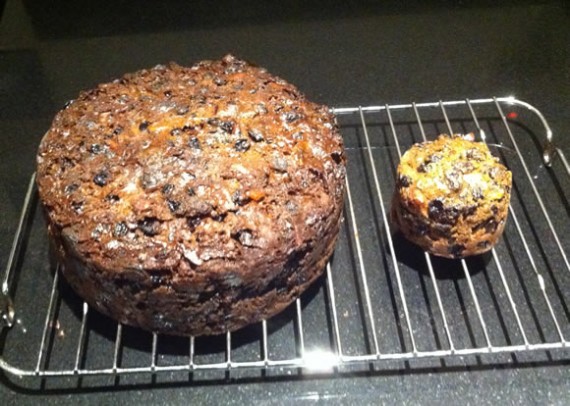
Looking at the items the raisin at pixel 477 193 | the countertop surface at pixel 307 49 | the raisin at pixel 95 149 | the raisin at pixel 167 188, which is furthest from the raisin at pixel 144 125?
the raisin at pixel 477 193

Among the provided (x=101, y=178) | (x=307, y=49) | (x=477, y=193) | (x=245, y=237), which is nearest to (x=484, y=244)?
(x=477, y=193)

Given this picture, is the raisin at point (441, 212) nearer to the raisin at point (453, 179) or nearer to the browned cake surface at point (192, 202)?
the raisin at point (453, 179)

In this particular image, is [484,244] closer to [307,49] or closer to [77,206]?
[77,206]

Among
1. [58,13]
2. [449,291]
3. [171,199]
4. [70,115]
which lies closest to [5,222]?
[70,115]

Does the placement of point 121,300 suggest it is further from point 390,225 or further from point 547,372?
point 547,372

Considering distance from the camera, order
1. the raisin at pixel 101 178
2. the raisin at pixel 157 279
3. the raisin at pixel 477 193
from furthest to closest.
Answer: the raisin at pixel 477 193 < the raisin at pixel 101 178 < the raisin at pixel 157 279

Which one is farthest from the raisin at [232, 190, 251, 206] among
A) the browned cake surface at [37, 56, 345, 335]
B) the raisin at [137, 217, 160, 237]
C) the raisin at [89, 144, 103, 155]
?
the raisin at [89, 144, 103, 155]
